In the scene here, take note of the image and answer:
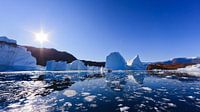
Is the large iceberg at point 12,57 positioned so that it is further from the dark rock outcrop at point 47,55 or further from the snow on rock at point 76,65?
the dark rock outcrop at point 47,55

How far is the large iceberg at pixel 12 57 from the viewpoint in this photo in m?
44.6

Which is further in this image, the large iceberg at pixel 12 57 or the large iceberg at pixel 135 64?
the large iceberg at pixel 135 64

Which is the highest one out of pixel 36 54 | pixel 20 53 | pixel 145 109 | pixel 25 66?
pixel 36 54

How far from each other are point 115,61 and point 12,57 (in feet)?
95.5

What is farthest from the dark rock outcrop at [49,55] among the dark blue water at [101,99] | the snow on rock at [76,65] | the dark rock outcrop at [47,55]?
the dark blue water at [101,99]

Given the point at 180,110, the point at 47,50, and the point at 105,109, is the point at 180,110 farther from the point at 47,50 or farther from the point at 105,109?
the point at 47,50

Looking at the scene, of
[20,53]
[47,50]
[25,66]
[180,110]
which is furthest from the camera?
[47,50]

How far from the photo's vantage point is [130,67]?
179ft

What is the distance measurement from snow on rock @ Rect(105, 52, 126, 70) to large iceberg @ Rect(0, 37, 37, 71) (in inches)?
947

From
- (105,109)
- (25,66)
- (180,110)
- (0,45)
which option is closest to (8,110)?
(105,109)

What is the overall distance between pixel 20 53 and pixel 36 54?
7393 cm

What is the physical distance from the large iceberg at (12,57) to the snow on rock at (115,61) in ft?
78.9

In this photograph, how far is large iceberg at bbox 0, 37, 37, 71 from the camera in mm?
44559

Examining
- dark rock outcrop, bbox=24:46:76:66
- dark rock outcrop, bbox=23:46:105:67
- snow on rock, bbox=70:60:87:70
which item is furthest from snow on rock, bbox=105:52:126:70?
dark rock outcrop, bbox=24:46:76:66
